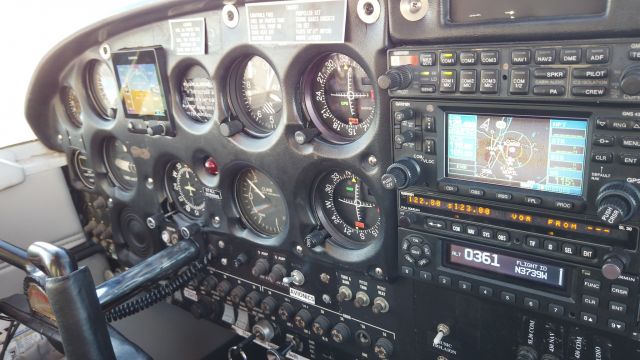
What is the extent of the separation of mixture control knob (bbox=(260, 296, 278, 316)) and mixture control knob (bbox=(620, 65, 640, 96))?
1.55 metres

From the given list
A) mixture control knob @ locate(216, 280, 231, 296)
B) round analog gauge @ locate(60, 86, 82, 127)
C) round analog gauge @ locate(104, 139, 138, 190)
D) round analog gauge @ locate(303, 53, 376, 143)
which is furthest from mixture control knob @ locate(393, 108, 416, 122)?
round analog gauge @ locate(60, 86, 82, 127)

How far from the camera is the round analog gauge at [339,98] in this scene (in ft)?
5.27

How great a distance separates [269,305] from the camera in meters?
2.15

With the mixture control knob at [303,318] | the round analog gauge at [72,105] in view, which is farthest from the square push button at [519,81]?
the round analog gauge at [72,105]

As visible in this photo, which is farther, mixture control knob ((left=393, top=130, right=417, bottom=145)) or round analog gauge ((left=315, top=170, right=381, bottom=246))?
round analog gauge ((left=315, top=170, right=381, bottom=246))

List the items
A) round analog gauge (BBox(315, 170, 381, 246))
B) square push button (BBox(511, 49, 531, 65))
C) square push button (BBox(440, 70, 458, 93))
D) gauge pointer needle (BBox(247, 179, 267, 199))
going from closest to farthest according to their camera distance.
Answer: square push button (BBox(511, 49, 531, 65))
square push button (BBox(440, 70, 458, 93))
round analog gauge (BBox(315, 170, 381, 246))
gauge pointer needle (BBox(247, 179, 267, 199))

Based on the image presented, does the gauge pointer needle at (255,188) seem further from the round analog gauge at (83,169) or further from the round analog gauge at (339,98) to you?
the round analog gauge at (83,169)

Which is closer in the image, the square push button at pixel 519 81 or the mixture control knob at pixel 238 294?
the square push button at pixel 519 81

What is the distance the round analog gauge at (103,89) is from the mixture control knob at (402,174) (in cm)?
161

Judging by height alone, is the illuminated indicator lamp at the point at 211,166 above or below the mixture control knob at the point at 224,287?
above

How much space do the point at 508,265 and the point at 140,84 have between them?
170 centimetres

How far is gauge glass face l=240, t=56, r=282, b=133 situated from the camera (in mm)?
1857

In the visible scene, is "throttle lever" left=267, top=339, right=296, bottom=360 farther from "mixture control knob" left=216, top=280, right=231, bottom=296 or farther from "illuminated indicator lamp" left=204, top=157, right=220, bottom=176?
"illuminated indicator lamp" left=204, top=157, right=220, bottom=176

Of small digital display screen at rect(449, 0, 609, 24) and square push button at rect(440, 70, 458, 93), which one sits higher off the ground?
small digital display screen at rect(449, 0, 609, 24)
